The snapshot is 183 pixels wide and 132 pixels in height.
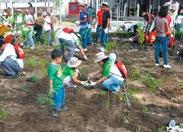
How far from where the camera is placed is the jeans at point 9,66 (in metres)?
10.8

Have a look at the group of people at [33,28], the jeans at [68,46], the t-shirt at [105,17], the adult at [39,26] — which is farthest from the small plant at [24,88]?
the adult at [39,26]

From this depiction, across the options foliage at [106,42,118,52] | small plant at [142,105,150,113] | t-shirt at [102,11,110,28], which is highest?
t-shirt at [102,11,110,28]

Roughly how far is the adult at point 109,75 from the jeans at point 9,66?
2.60 meters

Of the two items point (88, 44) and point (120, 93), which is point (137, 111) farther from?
point (88, 44)

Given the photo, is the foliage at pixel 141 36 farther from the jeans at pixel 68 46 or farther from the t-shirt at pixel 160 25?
the jeans at pixel 68 46

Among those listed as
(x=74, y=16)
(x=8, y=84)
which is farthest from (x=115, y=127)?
(x=74, y=16)

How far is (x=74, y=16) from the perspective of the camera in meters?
30.8

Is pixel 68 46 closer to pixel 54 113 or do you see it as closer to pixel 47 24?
pixel 47 24

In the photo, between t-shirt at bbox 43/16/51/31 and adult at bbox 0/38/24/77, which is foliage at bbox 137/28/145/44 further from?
adult at bbox 0/38/24/77

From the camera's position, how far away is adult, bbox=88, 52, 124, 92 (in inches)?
350

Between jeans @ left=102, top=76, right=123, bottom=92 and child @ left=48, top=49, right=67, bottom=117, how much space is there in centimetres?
152

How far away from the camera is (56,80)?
770 centimetres

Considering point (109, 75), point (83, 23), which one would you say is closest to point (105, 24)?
point (83, 23)

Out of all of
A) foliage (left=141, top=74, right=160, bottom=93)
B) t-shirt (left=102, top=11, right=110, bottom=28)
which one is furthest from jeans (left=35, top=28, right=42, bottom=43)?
foliage (left=141, top=74, right=160, bottom=93)
